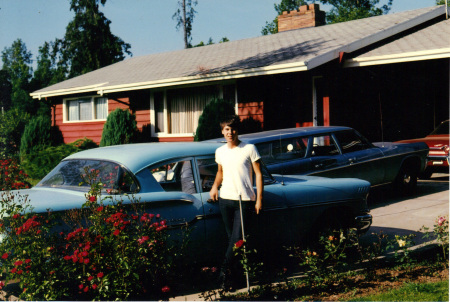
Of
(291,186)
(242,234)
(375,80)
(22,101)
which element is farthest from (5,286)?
(22,101)

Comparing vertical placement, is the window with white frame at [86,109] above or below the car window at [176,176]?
above

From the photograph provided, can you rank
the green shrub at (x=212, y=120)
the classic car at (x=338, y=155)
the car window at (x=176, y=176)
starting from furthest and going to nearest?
the green shrub at (x=212, y=120)
the classic car at (x=338, y=155)
the car window at (x=176, y=176)

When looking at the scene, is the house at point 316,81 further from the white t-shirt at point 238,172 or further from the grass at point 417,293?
the grass at point 417,293

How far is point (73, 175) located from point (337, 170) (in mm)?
5008

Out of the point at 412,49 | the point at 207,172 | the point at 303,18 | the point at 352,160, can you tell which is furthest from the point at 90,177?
the point at 303,18

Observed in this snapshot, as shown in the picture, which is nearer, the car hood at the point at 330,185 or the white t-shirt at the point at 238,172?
the white t-shirt at the point at 238,172

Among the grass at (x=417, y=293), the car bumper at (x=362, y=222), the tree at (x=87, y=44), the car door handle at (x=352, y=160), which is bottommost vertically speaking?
the grass at (x=417, y=293)

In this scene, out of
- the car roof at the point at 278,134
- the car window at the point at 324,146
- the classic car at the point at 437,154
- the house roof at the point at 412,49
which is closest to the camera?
the car roof at the point at 278,134

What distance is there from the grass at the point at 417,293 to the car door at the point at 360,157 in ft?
14.4

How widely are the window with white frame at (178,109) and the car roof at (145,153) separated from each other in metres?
9.94

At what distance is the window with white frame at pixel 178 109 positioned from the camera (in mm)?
16172

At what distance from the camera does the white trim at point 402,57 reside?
11414mm

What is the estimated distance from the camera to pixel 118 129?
16484 mm

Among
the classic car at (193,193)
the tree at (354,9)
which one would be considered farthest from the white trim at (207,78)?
the tree at (354,9)
